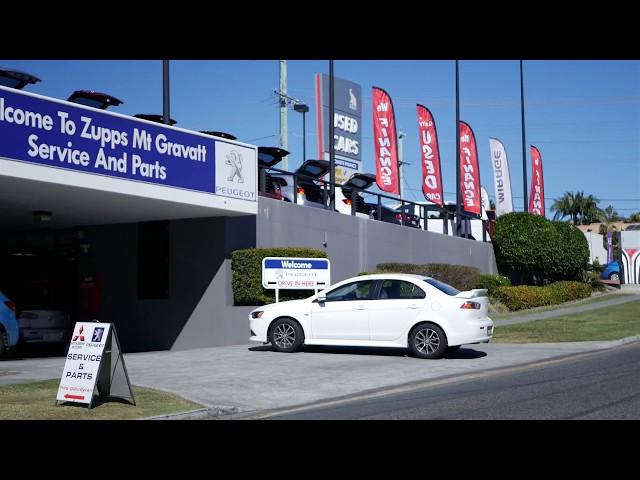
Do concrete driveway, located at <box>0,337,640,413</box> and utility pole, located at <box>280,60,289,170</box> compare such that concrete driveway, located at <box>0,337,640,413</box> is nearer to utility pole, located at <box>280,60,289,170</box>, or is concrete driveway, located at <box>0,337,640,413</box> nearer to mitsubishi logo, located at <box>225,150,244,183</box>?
mitsubishi logo, located at <box>225,150,244,183</box>

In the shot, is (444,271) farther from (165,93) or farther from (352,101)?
(165,93)

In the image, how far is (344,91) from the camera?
29203mm

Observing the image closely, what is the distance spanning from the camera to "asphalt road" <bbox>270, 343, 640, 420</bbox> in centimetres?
968

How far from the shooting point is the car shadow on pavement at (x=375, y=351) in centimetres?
1653

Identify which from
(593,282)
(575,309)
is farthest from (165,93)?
(593,282)

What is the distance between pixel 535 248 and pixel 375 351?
18277 mm

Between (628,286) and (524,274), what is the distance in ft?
25.0

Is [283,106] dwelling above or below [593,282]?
above

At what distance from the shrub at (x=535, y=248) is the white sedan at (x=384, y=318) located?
18251 mm

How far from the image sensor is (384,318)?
16.0 meters

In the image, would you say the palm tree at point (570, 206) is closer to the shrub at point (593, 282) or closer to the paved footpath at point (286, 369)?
the shrub at point (593, 282)

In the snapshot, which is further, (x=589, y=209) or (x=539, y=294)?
(x=589, y=209)
